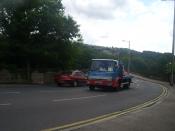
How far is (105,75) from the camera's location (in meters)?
32.8

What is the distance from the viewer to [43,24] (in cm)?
4162

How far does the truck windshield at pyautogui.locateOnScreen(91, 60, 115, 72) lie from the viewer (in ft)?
109

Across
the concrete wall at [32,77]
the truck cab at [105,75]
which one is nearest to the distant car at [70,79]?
the concrete wall at [32,77]

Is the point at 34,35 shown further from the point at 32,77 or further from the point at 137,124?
the point at 137,124

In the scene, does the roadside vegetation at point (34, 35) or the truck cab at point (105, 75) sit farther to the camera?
the roadside vegetation at point (34, 35)

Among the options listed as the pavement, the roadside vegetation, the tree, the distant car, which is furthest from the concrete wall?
the pavement

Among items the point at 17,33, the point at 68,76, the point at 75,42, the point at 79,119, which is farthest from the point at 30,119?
the point at 75,42

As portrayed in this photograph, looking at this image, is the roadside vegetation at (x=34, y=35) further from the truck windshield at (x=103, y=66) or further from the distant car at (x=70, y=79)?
the truck windshield at (x=103, y=66)

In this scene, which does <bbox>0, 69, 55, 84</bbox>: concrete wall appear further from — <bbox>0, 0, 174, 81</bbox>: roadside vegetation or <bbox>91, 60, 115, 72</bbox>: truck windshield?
<bbox>91, 60, 115, 72</bbox>: truck windshield

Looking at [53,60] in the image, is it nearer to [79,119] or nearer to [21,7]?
[21,7]

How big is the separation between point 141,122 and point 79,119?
1980mm

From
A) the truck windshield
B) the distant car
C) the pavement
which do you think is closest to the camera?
the pavement

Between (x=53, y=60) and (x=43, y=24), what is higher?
(x=43, y=24)

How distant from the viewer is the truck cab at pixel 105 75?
3253cm
